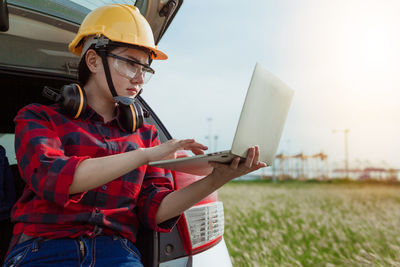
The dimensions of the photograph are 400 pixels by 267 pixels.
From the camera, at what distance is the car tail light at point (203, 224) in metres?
1.94

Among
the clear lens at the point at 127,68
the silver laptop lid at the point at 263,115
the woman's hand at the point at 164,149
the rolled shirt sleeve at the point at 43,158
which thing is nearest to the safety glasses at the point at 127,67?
the clear lens at the point at 127,68

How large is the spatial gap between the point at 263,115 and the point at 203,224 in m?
0.74

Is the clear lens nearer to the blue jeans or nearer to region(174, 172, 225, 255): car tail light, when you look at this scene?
region(174, 172, 225, 255): car tail light

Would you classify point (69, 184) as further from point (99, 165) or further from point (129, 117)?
point (129, 117)

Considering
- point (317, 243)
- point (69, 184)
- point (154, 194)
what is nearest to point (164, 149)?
point (69, 184)

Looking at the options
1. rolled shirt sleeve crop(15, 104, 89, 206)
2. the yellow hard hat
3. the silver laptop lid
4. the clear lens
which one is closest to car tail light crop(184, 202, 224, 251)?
the silver laptop lid

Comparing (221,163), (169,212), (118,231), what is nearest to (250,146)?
(221,163)

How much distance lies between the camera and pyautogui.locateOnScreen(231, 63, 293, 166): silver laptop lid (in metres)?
1.40

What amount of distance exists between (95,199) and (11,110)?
127 centimetres

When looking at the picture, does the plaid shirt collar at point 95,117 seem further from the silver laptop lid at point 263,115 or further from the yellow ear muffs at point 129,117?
the silver laptop lid at point 263,115

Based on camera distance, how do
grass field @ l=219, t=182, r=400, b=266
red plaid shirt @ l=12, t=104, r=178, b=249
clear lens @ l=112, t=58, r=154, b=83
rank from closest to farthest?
red plaid shirt @ l=12, t=104, r=178, b=249 < clear lens @ l=112, t=58, r=154, b=83 < grass field @ l=219, t=182, r=400, b=266

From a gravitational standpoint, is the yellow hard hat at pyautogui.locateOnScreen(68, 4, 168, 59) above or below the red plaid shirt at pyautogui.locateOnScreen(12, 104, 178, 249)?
above

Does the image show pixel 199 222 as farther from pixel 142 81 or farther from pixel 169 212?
pixel 142 81

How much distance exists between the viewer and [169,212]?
1.89 meters
